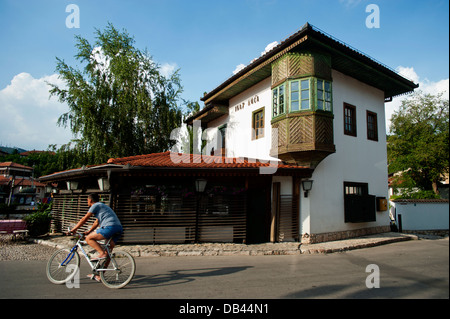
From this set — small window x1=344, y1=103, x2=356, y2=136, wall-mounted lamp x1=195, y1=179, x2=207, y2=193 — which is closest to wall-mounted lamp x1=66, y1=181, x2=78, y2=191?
wall-mounted lamp x1=195, y1=179, x2=207, y2=193

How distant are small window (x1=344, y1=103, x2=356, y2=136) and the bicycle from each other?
10.9 m

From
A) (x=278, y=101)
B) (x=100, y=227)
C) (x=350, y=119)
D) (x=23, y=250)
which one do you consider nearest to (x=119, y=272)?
(x=100, y=227)

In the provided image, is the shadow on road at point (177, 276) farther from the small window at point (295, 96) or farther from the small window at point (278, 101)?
the small window at point (278, 101)

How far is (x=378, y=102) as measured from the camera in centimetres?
1412

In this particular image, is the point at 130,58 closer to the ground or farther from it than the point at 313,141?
farther from it

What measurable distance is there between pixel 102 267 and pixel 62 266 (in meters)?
0.92

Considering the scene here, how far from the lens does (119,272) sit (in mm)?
5141

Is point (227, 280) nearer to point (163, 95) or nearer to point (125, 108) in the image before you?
point (125, 108)

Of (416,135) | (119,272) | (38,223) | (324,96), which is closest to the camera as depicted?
(119,272)

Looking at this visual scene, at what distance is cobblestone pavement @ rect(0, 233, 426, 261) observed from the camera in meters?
8.55

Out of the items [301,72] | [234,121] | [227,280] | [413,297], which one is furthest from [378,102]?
[413,297]

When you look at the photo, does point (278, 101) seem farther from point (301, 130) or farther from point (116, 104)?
point (116, 104)

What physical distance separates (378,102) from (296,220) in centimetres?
813
